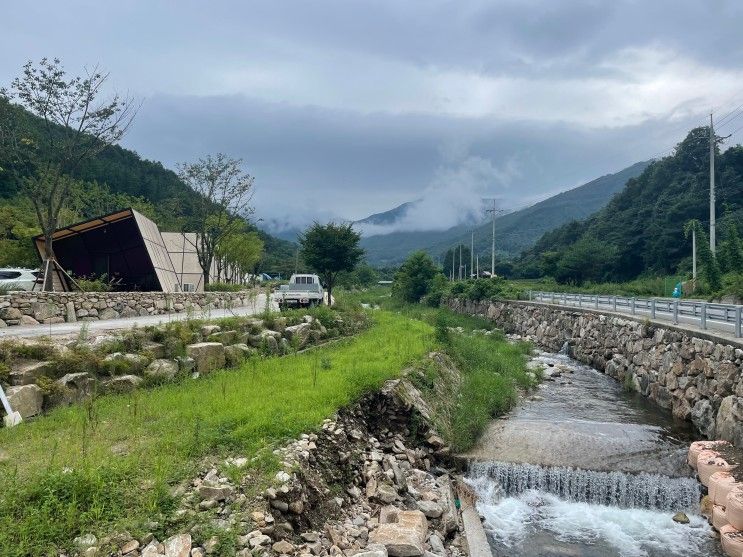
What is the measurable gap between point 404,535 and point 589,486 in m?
5.24

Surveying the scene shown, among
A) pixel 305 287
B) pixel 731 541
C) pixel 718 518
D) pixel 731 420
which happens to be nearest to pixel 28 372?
pixel 731 541

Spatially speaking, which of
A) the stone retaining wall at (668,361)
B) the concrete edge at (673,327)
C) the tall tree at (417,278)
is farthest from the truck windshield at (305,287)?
the tall tree at (417,278)

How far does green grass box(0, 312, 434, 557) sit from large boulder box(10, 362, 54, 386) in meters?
0.88

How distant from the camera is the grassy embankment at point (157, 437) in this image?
16.4ft

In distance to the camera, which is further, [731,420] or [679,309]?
[679,309]

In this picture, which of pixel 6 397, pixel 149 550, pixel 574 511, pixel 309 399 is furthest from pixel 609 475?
pixel 6 397

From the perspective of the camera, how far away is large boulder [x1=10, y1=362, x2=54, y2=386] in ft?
27.4

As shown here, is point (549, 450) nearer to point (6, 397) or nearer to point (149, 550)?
point (149, 550)

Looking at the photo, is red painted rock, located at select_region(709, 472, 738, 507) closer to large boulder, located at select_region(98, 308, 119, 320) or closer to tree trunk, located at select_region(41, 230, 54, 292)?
large boulder, located at select_region(98, 308, 119, 320)

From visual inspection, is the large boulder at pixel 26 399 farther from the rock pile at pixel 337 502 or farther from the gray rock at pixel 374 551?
the gray rock at pixel 374 551

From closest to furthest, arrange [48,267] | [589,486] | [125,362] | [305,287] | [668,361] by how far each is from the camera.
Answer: [589,486], [125,362], [668,361], [48,267], [305,287]

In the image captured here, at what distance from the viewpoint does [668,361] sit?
50.8ft

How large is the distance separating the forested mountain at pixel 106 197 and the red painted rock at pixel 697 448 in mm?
23934

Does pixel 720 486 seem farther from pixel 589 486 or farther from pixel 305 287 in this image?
pixel 305 287
